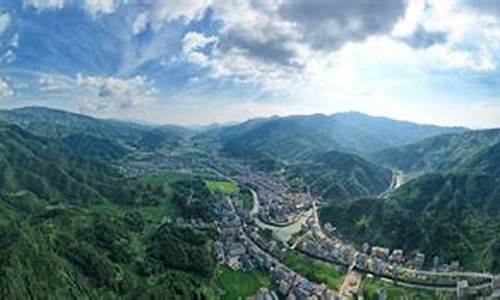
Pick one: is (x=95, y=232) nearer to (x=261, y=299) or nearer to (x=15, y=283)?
(x=15, y=283)

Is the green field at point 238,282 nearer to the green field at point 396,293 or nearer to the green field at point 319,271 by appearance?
the green field at point 319,271

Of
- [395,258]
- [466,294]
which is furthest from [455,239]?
[466,294]

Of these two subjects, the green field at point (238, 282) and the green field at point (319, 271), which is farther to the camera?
the green field at point (319, 271)

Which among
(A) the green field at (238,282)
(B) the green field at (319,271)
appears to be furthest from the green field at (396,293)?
(A) the green field at (238,282)

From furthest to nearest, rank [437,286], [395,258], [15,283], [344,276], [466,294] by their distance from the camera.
Answer: [395,258]
[344,276]
[437,286]
[466,294]
[15,283]

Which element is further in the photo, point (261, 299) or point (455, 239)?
point (455, 239)

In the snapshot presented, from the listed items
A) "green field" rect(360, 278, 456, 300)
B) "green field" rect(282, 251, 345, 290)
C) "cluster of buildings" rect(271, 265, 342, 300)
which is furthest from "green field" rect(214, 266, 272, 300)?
"green field" rect(360, 278, 456, 300)

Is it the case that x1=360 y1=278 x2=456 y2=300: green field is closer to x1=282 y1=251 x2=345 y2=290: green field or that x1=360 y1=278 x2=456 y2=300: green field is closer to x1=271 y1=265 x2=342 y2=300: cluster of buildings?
x1=282 y1=251 x2=345 y2=290: green field
